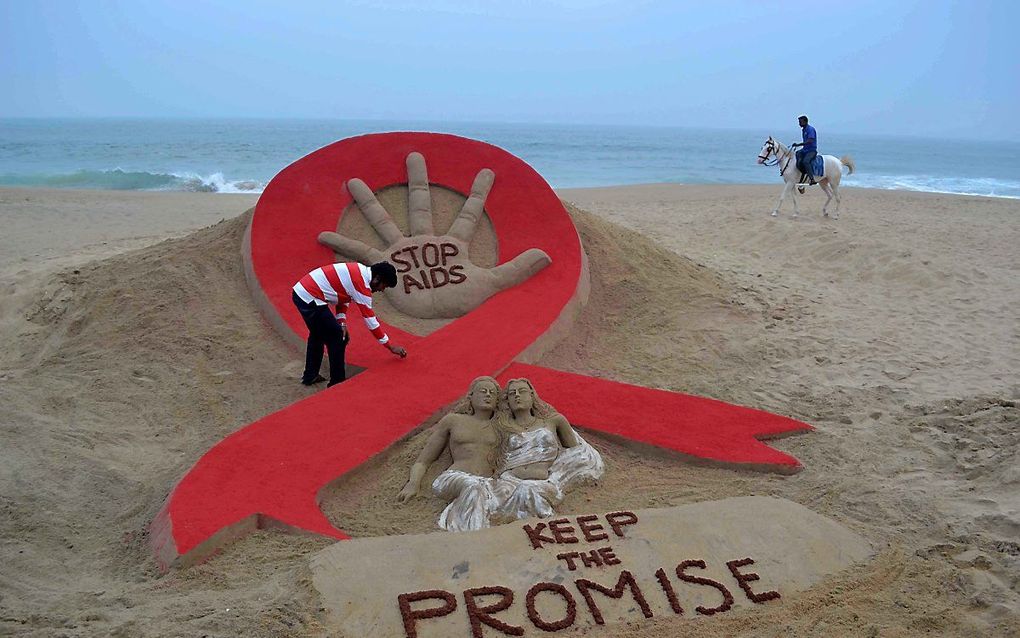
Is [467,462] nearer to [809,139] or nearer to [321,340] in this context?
[321,340]

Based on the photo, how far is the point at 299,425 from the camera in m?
5.56

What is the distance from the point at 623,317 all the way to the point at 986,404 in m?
3.30

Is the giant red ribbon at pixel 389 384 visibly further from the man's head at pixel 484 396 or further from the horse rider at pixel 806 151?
the horse rider at pixel 806 151

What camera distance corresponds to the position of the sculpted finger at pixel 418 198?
795cm

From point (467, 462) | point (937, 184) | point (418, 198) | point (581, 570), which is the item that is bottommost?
point (581, 570)

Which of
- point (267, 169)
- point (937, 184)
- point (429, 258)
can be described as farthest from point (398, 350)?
point (937, 184)

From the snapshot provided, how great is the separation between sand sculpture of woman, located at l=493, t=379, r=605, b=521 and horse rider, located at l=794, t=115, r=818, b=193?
10.7 meters

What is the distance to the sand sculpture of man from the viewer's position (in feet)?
15.0

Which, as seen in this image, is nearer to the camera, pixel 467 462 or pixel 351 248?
pixel 467 462

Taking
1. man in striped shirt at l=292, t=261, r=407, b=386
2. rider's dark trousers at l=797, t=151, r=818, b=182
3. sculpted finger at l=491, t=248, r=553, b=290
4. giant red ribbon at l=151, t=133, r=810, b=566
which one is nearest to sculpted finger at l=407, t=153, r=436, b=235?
giant red ribbon at l=151, t=133, r=810, b=566

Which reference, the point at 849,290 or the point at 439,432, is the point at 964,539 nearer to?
the point at 439,432

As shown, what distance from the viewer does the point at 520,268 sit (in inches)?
305

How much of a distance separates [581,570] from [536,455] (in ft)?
3.49

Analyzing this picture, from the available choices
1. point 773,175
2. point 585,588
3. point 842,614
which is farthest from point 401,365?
point 773,175
